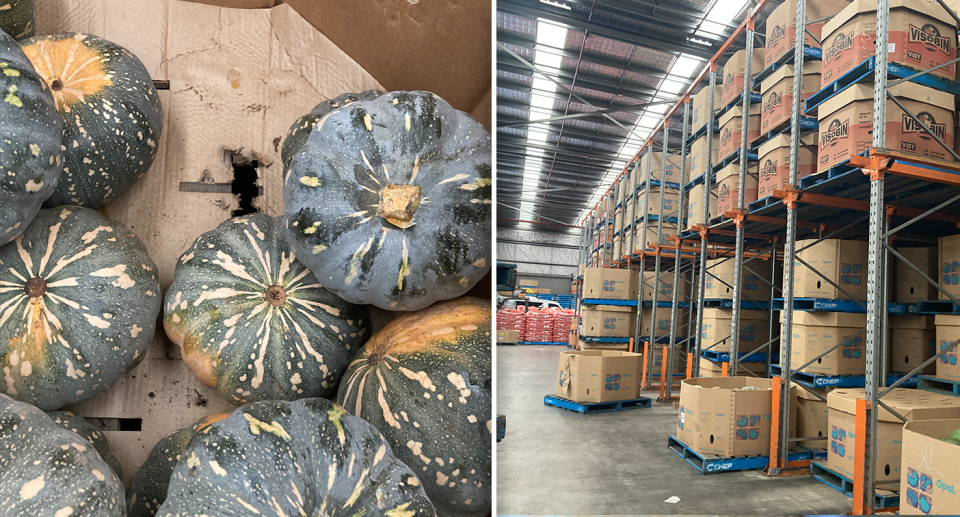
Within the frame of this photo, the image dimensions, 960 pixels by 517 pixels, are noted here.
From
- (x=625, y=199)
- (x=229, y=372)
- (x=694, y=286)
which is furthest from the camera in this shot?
(x=694, y=286)

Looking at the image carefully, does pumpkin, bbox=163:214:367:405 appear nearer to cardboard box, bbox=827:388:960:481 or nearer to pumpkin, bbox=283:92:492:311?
pumpkin, bbox=283:92:492:311

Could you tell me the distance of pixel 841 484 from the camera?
150 centimetres

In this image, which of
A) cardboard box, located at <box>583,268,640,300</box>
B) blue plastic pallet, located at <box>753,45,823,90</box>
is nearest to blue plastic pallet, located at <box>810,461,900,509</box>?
cardboard box, located at <box>583,268,640,300</box>

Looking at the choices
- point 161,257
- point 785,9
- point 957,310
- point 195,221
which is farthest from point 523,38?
point 957,310

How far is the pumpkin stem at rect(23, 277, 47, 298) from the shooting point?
3.63 ft

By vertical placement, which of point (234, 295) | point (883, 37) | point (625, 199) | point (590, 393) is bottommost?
point (590, 393)

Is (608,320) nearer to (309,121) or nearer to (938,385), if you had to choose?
(938,385)

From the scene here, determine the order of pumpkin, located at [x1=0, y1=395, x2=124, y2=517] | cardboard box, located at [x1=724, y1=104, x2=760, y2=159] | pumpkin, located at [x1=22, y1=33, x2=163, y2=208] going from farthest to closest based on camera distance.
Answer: cardboard box, located at [x1=724, y1=104, x2=760, y2=159] < pumpkin, located at [x1=22, y1=33, x2=163, y2=208] < pumpkin, located at [x1=0, y1=395, x2=124, y2=517]

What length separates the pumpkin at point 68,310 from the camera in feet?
3.57

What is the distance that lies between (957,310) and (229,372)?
178 cm

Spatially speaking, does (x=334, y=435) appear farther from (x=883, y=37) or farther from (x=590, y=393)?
(x=883, y=37)

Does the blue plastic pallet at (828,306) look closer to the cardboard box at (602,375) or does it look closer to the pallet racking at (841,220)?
the pallet racking at (841,220)

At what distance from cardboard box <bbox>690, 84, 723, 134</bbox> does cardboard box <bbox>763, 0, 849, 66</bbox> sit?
0.58 ft

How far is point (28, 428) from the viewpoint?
0.91 m
